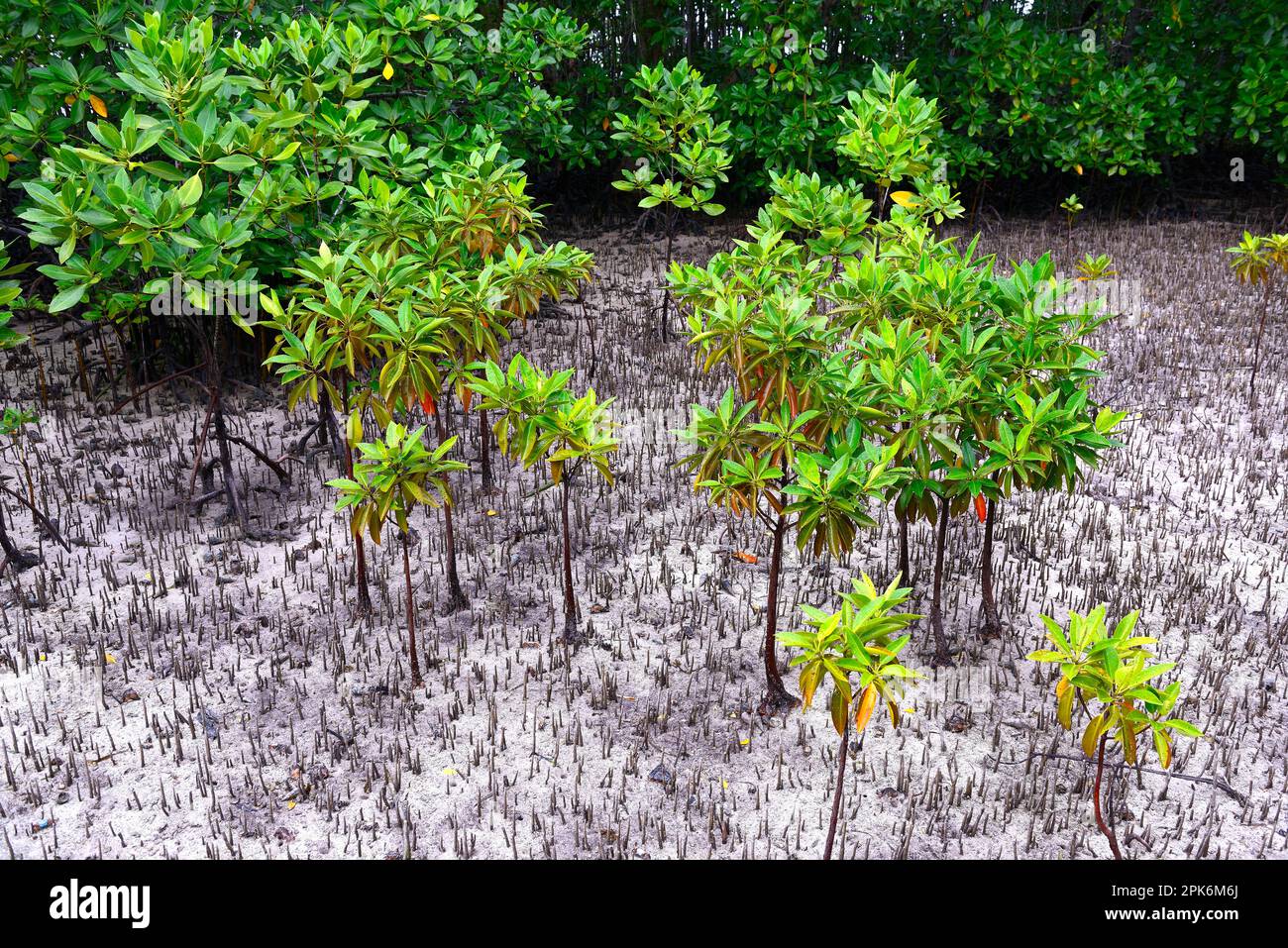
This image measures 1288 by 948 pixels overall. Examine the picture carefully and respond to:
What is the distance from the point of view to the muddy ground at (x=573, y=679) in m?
2.73

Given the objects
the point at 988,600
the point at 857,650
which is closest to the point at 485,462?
the point at 988,600

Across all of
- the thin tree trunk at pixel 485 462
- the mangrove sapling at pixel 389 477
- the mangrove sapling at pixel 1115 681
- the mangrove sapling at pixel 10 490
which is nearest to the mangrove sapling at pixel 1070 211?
the thin tree trunk at pixel 485 462

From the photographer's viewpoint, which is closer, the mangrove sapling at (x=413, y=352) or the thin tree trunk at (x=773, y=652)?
the thin tree trunk at (x=773, y=652)

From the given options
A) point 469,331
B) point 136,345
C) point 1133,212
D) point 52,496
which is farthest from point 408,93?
point 1133,212

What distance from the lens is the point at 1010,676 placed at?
3.36 meters

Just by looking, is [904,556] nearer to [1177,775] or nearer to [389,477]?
[1177,775]

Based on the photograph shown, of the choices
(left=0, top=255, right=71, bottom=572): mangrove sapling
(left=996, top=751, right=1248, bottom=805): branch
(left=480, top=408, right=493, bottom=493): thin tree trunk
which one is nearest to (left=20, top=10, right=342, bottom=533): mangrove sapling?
(left=0, top=255, right=71, bottom=572): mangrove sapling

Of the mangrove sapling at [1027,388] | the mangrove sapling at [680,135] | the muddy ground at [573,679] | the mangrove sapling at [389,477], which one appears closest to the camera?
the muddy ground at [573,679]

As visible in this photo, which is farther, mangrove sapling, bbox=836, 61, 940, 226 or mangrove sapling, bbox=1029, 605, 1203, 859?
Result: mangrove sapling, bbox=836, 61, 940, 226

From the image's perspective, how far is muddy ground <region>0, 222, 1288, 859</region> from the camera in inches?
108

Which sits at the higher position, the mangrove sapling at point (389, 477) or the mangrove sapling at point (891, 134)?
the mangrove sapling at point (891, 134)

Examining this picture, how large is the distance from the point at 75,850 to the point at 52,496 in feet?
7.58

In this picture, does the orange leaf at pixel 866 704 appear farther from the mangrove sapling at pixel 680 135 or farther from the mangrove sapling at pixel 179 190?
the mangrove sapling at pixel 680 135

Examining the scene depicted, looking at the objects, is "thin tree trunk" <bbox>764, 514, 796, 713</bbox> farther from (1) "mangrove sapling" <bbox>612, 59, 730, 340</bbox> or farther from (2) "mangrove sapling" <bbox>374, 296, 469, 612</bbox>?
(1) "mangrove sapling" <bbox>612, 59, 730, 340</bbox>
